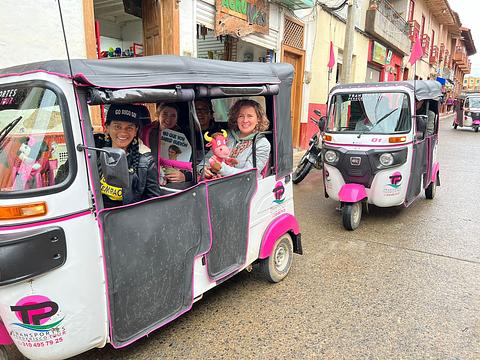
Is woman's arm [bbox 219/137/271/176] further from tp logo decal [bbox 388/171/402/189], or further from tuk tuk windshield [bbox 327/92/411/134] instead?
tp logo decal [bbox 388/171/402/189]

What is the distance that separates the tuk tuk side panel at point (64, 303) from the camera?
186 centimetres

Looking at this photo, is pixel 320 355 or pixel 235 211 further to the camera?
pixel 235 211

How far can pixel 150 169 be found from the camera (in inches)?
99.0

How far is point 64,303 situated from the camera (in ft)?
6.41

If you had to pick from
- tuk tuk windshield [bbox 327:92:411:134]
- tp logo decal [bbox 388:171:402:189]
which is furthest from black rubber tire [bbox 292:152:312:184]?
tp logo decal [bbox 388:171:402:189]

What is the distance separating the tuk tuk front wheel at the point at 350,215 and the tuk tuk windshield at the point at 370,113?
3.54ft

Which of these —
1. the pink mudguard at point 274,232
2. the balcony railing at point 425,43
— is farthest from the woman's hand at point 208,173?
the balcony railing at point 425,43

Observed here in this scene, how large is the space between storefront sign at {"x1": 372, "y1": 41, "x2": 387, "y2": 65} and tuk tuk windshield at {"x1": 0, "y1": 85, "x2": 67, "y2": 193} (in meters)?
16.7

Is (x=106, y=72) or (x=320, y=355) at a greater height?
(x=106, y=72)

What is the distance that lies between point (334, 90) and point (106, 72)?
439 centimetres

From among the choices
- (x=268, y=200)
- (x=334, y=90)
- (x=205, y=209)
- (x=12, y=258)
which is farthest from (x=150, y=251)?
(x=334, y=90)

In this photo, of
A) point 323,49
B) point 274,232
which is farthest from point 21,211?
point 323,49

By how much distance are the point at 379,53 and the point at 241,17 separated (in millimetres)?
11406

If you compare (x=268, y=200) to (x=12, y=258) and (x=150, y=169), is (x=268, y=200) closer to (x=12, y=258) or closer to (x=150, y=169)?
(x=150, y=169)
